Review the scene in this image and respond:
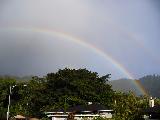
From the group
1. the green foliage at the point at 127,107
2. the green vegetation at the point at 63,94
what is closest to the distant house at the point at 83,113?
the green foliage at the point at 127,107

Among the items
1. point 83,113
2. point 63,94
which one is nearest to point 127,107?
point 83,113

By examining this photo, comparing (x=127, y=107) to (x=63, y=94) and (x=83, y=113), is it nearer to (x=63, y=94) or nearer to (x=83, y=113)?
(x=83, y=113)

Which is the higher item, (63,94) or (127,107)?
(63,94)

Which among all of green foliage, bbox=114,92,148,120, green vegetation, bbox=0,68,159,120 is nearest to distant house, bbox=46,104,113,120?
green foliage, bbox=114,92,148,120

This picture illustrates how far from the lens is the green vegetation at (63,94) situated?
87.4 meters

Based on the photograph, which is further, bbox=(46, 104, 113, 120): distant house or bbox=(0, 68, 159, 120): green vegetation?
bbox=(0, 68, 159, 120): green vegetation

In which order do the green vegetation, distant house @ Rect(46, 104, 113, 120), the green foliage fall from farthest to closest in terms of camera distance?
the green vegetation, distant house @ Rect(46, 104, 113, 120), the green foliage

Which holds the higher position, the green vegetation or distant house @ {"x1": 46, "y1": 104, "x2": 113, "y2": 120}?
the green vegetation

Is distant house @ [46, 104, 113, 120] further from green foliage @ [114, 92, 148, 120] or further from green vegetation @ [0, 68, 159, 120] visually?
green vegetation @ [0, 68, 159, 120]

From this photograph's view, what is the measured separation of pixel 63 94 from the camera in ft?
304

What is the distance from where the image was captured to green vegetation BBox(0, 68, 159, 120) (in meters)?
87.4

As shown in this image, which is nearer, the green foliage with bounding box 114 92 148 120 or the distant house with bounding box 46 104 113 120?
the green foliage with bounding box 114 92 148 120

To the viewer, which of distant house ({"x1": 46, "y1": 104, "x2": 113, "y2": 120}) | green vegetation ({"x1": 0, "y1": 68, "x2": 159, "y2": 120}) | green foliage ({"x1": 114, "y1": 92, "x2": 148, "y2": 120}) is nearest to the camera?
green foliage ({"x1": 114, "y1": 92, "x2": 148, "y2": 120})

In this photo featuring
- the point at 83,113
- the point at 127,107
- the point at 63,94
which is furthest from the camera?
the point at 63,94
